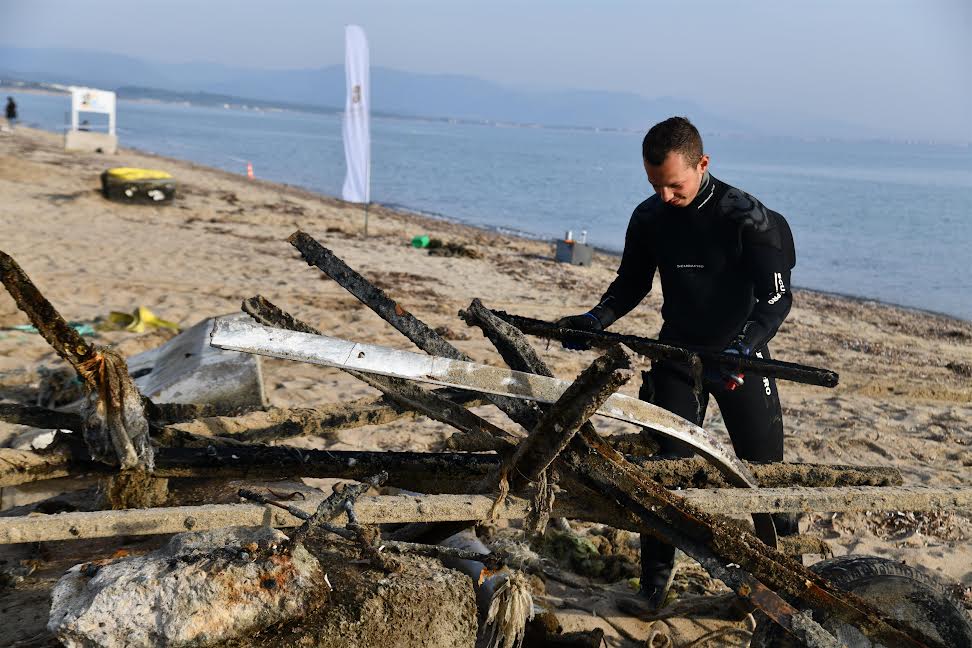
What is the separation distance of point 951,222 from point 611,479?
36.7 metres

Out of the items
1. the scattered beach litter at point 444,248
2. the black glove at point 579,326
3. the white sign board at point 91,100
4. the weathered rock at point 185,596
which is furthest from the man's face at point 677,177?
the white sign board at point 91,100

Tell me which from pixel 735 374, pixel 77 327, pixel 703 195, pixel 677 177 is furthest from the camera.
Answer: pixel 77 327

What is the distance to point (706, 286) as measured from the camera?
346 cm

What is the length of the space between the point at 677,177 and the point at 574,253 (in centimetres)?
1098

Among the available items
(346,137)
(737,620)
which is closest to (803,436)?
(737,620)

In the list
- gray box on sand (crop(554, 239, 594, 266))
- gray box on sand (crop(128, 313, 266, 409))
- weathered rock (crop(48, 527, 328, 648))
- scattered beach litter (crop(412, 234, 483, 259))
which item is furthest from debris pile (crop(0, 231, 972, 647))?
gray box on sand (crop(554, 239, 594, 266))

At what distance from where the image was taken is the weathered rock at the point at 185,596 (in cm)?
178

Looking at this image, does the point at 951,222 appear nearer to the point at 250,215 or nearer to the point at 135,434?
the point at 250,215

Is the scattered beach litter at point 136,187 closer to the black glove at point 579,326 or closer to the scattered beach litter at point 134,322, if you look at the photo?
the scattered beach litter at point 134,322

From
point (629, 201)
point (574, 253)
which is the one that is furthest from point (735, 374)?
point (629, 201)

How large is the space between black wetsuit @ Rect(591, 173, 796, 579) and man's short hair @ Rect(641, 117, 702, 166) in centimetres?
25

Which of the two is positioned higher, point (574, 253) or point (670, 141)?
point (670, 141)

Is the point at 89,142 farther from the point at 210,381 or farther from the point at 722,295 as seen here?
the point at 722,295

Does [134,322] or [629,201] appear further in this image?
[629,201]
